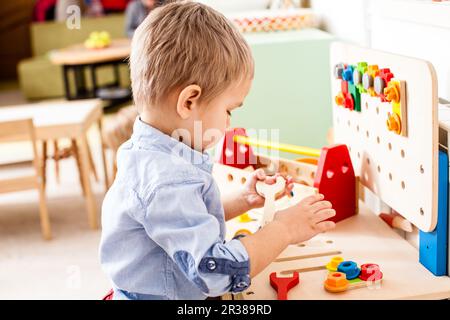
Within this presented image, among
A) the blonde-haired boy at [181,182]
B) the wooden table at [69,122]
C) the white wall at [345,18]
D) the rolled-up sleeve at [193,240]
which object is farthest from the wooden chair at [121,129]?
the rolled-up sleeve at [193,240]

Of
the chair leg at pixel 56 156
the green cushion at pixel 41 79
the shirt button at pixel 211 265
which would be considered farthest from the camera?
the green cushion at pixel 41 79

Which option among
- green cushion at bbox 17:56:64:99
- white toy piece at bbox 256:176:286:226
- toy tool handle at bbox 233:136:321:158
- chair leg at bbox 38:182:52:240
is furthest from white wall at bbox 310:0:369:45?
green cushion at bbox 17:56:64:99

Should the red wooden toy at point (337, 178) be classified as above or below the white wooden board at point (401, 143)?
below

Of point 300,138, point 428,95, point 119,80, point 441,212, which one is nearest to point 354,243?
point 441,212

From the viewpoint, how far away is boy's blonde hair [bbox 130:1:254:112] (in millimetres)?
887

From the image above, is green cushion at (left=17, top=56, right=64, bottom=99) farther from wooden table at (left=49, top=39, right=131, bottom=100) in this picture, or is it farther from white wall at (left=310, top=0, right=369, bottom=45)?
white wall at (left=310, top=0, right=369, bottom=45)

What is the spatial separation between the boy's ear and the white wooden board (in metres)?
0.33

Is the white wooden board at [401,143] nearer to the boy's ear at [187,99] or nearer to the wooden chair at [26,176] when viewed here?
the boy's ear at [187,99]

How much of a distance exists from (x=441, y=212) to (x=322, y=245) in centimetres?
25

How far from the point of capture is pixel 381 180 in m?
1.10

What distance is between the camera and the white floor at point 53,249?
89.8 inches

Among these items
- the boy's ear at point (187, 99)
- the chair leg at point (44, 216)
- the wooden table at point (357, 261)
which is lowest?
the chair leg at point (44, 216)

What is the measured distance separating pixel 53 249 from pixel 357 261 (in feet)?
6.29

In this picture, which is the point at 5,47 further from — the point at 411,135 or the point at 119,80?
the point at 411,135
